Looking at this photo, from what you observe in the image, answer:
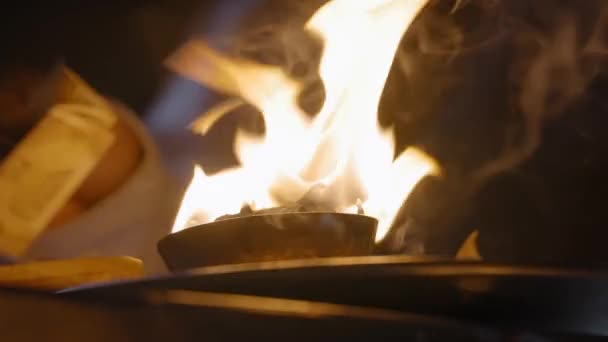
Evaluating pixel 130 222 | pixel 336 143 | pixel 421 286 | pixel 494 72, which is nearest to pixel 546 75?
pixel 494 72

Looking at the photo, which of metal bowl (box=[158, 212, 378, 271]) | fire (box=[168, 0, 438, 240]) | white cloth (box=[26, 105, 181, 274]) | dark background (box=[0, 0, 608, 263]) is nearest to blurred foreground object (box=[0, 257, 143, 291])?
metal bowl (box=[158, 212, 378, 271])

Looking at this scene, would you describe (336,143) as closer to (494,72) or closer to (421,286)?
(494,72)

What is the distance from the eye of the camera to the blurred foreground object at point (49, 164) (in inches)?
31.2

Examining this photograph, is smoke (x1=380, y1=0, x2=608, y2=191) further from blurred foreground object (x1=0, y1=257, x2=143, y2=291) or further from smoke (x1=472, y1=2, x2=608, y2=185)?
blurred foreground object (x1=0, y1=257, x2=143, y2=291)

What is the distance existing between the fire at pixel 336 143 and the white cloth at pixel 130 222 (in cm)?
14

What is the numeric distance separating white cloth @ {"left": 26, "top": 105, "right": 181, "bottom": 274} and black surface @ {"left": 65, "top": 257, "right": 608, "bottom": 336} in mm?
609

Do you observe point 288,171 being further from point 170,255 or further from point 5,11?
point 5,11

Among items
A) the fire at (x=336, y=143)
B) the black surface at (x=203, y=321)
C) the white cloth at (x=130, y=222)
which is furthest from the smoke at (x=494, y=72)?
the black surface at (x=203, y=321)

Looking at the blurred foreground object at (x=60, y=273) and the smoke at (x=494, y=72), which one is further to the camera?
the smoke at (x=494, y=72)

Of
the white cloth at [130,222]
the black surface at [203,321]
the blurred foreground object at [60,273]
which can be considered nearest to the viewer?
the black surface at [203,321]

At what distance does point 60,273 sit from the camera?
516 mm

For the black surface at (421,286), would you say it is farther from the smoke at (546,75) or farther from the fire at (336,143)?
the smoke at (546,75)

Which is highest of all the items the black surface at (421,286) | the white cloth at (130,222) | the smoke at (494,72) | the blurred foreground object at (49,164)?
the smoke at (494,72)

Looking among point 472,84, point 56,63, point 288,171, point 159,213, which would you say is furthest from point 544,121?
point 56,63
